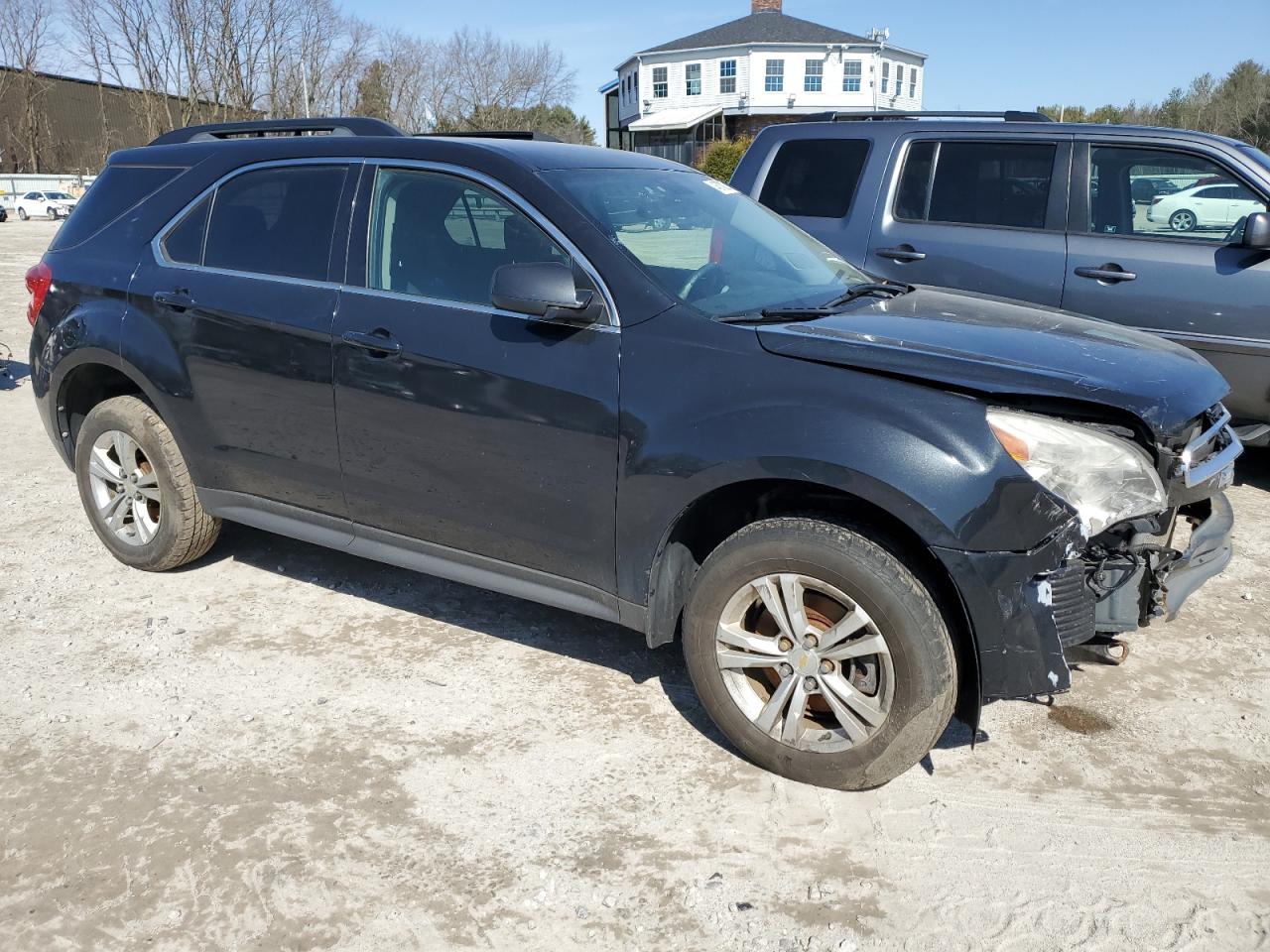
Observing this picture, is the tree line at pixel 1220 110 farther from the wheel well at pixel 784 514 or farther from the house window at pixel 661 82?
Result: the wheel well at pixel 784 514

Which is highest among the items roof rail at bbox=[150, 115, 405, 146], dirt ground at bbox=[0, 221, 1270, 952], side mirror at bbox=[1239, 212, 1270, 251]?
roof rail at bbox=[150, 115, 405, 146]

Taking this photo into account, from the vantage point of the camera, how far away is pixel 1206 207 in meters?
5.62

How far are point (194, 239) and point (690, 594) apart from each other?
105 inches

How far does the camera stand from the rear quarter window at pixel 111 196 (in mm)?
4605

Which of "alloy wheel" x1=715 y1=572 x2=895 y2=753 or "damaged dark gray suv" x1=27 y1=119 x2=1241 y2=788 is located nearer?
"damaged dark gray suv" x1=27 y1=119 x2=1241 y2=788

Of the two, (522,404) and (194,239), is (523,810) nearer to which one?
(522,404)

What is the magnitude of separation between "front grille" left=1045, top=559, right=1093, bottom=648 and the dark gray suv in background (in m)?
2.71

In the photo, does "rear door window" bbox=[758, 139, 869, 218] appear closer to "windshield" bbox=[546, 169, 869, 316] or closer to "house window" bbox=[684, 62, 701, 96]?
"windshield" bbox=[546, 169, 869, 316]

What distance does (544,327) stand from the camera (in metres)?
3.44

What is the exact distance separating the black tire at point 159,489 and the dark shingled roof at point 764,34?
6046 centimetres

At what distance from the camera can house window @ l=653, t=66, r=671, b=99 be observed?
62562 millimetres

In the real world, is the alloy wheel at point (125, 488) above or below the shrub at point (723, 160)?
below

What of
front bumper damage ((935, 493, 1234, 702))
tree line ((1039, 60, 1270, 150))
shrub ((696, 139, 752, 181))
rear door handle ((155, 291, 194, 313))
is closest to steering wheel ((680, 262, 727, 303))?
front bumper damage ((935, 493, 1234, 702))

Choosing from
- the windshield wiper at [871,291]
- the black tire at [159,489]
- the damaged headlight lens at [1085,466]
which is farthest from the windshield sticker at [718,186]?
the black tire at [159,489]
